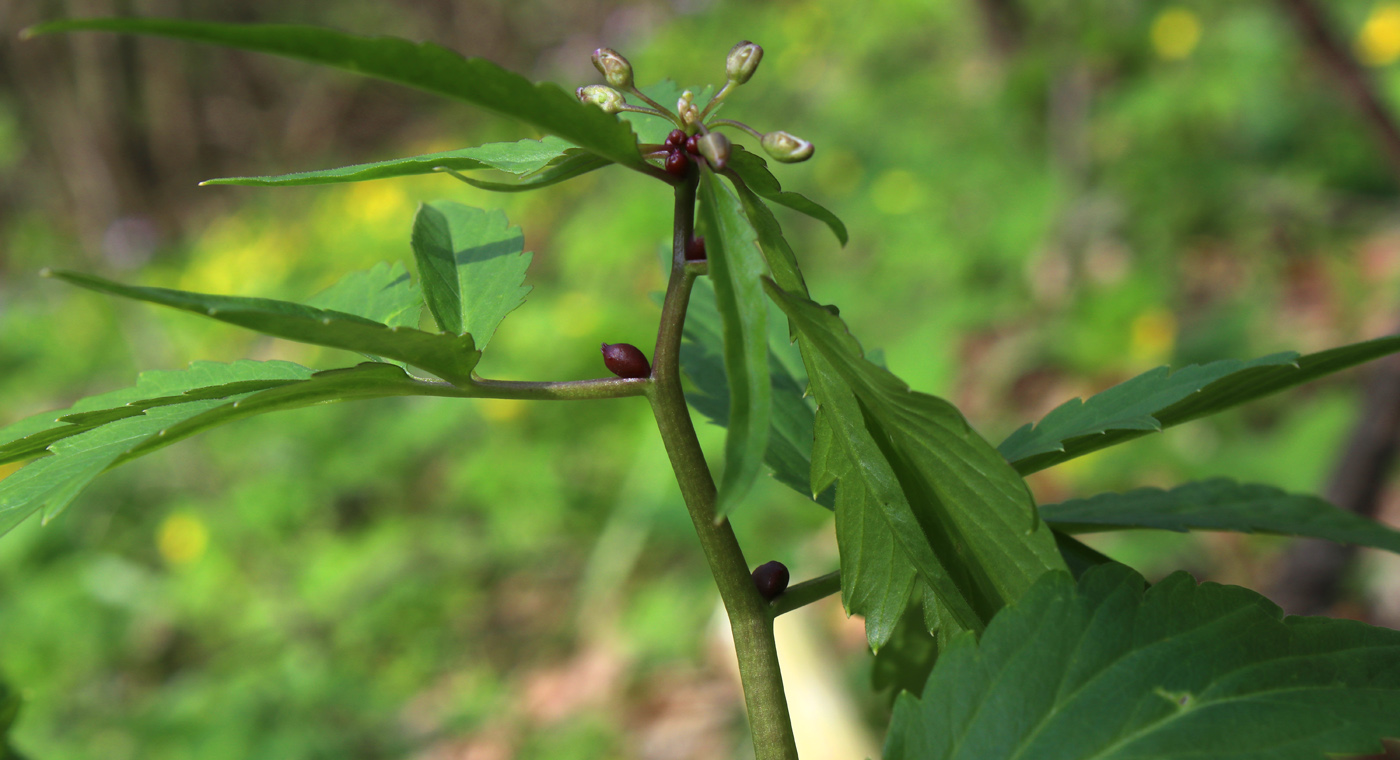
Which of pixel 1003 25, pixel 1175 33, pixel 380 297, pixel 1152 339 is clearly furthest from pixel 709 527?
pixel 1175 33

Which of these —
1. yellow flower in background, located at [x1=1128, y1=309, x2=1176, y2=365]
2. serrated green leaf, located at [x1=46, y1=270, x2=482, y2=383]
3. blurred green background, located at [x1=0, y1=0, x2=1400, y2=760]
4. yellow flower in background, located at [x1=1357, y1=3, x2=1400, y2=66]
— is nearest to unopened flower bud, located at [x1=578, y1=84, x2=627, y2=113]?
serrated green leaf, located at [x1=46, y1=270, x2=482, y2=383]

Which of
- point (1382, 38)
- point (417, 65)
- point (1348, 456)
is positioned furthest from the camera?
point (1382, 38)

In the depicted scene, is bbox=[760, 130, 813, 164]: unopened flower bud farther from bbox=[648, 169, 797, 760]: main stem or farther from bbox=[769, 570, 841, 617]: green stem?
bbox=[769, 570, 841, 617]: green stem

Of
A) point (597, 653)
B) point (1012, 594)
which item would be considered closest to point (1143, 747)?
point (1012, 594)

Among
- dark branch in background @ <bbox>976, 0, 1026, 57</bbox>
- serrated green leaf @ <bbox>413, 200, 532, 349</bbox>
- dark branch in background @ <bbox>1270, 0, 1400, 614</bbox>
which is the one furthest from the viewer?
dark branch in background @ <bbox>976, 0, 1026, 57</bbox>

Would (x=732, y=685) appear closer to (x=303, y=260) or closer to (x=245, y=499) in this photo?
(x=245, y=499)

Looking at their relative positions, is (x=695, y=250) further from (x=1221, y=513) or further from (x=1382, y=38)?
(x=1382, y=38)

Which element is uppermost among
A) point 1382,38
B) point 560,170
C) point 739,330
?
point 1382,38
